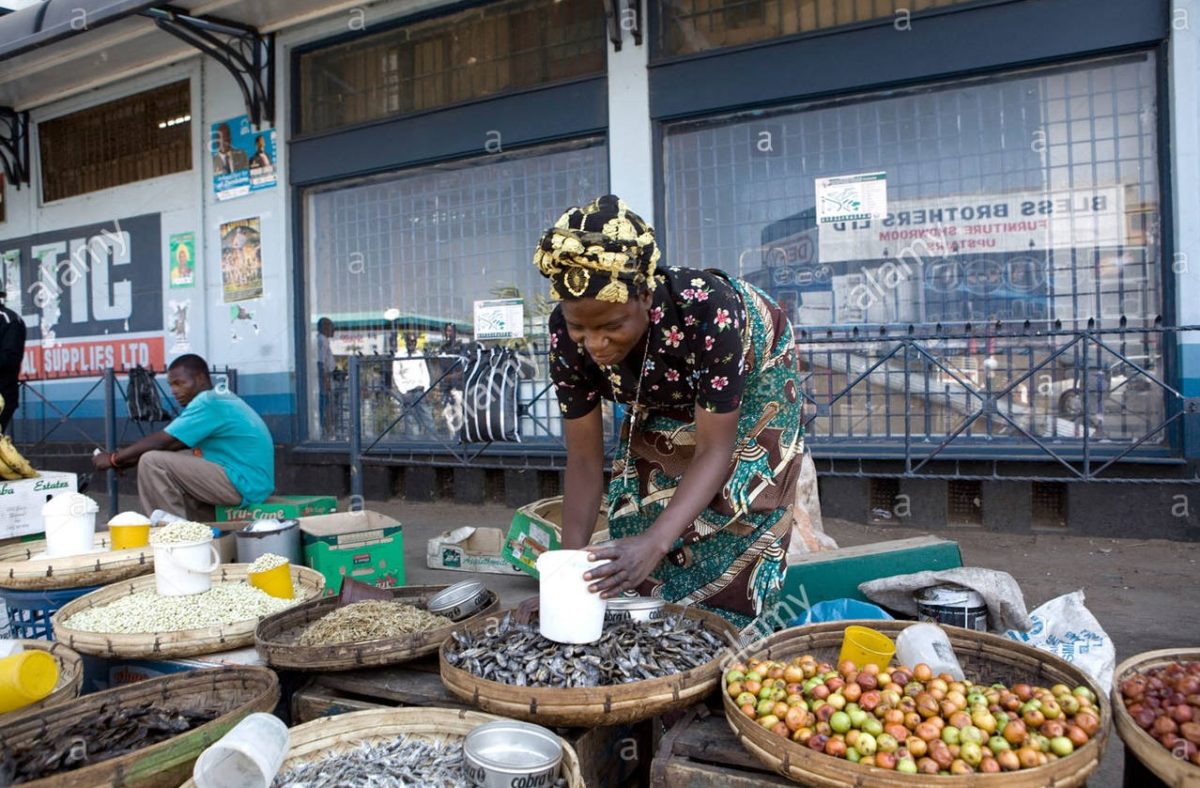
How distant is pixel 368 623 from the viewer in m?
2.37

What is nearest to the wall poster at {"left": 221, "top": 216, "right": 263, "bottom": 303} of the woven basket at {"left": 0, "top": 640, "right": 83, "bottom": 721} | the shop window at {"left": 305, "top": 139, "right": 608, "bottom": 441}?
the shop window at {"left": 305, "top": 139, "right": 608, "bottom": 441}

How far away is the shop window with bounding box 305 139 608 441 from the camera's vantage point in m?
7.04

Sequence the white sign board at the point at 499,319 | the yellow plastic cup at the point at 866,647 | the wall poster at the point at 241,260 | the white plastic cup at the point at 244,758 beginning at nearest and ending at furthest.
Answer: the white plastic cup at the point at 244,758 < the yellow plastic cup at the point at 866,647 < the white sign board at the point at 499,319 < the wall poster at the point at 241,260

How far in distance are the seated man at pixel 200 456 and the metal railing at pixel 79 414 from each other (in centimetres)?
347

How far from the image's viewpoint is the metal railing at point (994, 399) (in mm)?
5125

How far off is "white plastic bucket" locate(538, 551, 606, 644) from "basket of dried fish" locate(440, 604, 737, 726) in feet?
0.13

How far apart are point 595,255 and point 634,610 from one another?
935 mm

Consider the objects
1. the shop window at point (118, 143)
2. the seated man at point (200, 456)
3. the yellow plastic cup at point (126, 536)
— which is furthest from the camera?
the shop window at point (118, 143)

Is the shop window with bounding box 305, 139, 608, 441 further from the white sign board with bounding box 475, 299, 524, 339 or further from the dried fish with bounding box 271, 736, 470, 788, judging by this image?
the dried fish with bounding box 271, 736, 470, 788

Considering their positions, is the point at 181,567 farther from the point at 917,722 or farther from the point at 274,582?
the point at 917,722

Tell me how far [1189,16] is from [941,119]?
1.44m

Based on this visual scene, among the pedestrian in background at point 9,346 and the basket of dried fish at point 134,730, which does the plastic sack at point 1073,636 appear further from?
the pedestrian in background at point 9,346

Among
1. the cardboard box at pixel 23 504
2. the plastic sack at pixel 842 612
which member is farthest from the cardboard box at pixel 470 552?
the plastic sack at pixel 842 612

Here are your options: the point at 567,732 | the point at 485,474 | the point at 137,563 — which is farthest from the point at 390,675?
the point at 485,474
